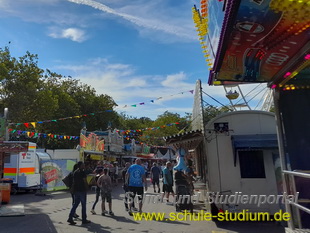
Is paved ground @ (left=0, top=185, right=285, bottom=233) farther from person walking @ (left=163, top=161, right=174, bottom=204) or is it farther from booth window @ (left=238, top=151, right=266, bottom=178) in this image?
person walking @ (left=163, top=161, right=174, bottom=204)

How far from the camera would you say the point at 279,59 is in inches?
144

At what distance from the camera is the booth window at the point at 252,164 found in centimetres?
800

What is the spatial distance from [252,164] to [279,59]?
16.5 ft

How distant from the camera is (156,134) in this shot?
5112cm

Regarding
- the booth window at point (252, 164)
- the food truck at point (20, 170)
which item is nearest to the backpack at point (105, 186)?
the booth window at point (252, 164)

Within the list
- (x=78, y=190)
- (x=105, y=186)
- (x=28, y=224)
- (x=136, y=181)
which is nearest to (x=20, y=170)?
(x=28, y=224)

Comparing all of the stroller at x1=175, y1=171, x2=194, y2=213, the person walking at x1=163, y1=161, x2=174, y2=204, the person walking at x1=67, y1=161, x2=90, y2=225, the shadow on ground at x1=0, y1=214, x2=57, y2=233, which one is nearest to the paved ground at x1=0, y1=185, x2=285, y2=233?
the shadow on ground at x1=0, y1=214, x2=57, y2=233

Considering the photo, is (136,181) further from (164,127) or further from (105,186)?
(164,127)

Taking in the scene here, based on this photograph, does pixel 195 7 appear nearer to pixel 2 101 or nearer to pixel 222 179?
pixel 222 179

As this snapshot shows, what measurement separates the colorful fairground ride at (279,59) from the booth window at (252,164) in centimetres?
342

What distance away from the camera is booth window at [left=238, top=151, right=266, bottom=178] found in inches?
315

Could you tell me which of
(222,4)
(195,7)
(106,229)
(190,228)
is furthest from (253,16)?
(106,229)

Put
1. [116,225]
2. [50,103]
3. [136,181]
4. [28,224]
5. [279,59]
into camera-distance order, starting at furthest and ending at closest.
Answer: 1. [50,103]
2. [136,181]
3. [28,224]
4. [116,225]
5. [279,59]

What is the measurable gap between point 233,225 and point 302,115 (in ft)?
12.6
